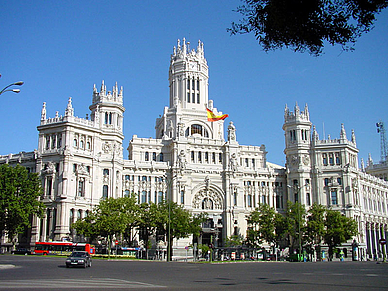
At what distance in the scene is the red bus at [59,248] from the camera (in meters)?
76.2

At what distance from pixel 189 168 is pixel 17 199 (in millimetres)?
36622

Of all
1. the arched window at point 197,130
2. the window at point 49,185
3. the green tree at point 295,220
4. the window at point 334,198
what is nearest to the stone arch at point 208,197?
the arched window at point 197,130

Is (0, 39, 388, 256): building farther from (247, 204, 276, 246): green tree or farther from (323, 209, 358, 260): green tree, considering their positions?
(323, 209, 358, 260): green tree

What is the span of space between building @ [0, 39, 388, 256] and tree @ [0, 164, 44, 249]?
503 cm

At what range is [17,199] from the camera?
256ft

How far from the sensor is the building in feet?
289

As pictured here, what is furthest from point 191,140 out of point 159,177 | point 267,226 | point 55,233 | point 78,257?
point 78,257

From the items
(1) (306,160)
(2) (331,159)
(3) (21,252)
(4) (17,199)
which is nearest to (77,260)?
(4) (17,199)

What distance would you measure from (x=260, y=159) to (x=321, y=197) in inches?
668

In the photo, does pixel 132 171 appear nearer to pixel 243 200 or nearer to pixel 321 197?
pixel 243 200

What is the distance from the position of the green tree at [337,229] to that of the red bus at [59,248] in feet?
150

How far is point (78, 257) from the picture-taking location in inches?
1585

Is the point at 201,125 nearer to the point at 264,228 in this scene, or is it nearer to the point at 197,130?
the point at 197,130

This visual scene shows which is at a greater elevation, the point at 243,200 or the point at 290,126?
the point at 290,126
